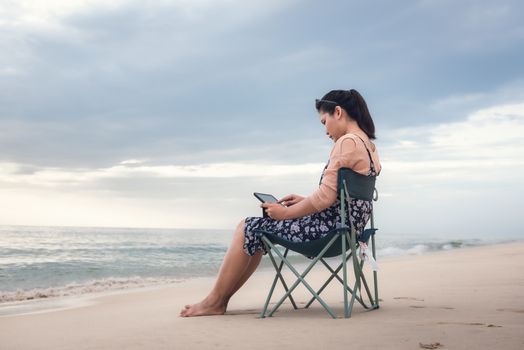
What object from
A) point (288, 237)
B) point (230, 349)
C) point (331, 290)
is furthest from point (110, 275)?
point (230, 349)

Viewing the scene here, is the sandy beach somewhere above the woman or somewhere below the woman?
below

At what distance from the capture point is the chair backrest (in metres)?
3.44

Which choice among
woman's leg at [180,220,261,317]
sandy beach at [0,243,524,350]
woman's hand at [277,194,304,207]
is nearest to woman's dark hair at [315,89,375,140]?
woman's hand at [277,194,304,207]

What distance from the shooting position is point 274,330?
307 centimetres

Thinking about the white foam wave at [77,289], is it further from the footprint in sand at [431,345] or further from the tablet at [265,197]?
the footprint in sand at [431,345]

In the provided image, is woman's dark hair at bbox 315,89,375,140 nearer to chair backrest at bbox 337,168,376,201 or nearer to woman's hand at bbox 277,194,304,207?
chair backrest at bbox 337,168,376,201

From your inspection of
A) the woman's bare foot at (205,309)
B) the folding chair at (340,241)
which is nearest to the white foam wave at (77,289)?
the woman's bare foot at (205,309)

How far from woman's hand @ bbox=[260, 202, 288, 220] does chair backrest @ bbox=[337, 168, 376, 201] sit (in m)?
0.37

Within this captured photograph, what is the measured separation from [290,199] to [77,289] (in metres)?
5.49

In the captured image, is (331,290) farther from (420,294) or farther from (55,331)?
(55,331)

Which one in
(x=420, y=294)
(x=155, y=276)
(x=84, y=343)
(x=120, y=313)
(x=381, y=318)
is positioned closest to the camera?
(x=84, y=343)

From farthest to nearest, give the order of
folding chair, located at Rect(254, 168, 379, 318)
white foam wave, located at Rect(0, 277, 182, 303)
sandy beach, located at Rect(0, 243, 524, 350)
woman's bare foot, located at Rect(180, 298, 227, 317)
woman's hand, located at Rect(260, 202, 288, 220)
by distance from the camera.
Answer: white foam wave, located at Rect(0, 277, 182, 303) → woman's bare foot, located at Rect(180, 298, 227, 317) → woman's hand, located at Rect(260, 202, 288, 220) → folding chair, located at Rect(254, 168, 379, 318) → sandy beach, located at Rect(0, 243, 524, 350)

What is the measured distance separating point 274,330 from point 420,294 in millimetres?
2354

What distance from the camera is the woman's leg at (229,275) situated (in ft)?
12.1
